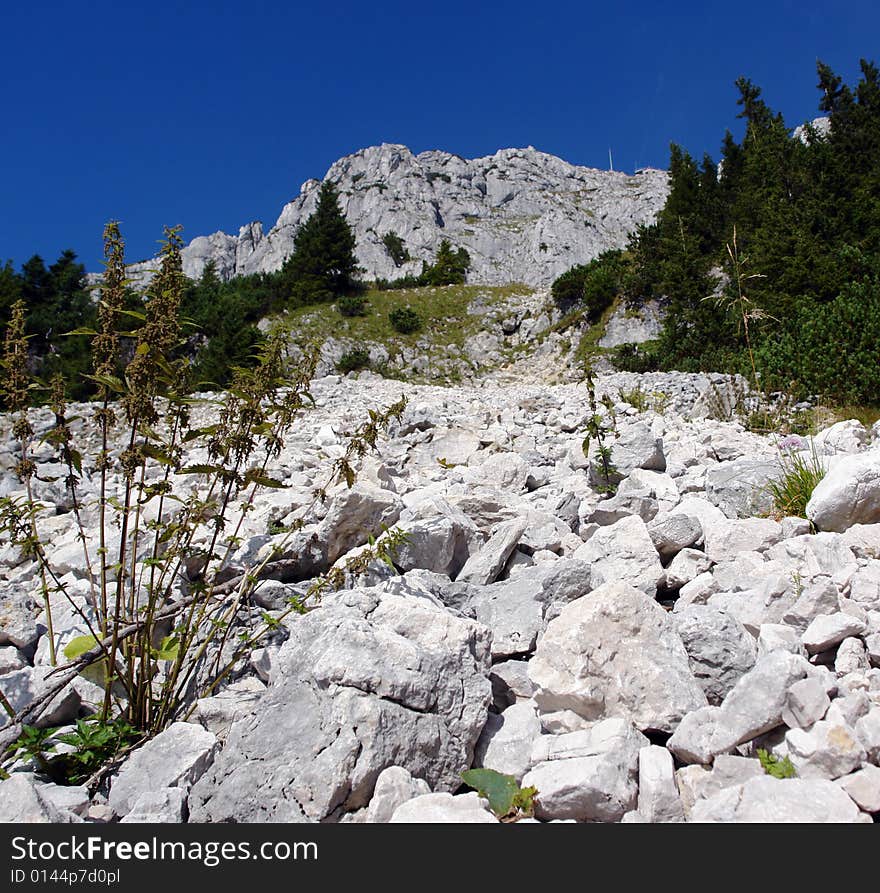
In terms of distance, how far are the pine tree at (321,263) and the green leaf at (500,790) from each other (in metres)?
38.7

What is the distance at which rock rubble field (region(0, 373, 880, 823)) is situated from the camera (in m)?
1.86

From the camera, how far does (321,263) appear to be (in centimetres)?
3975

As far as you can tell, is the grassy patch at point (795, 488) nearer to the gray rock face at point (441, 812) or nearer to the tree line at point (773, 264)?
the gray rock face at point (441, 812)

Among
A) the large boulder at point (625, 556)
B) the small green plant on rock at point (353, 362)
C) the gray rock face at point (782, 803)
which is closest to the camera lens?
the gray rock face at point (782, 803)

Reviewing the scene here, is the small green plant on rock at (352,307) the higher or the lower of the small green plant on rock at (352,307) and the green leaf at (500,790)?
the higher

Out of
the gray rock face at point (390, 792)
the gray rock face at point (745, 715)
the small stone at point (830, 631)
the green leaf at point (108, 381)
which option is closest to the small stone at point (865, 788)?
the gray rock face at point (745, 715)

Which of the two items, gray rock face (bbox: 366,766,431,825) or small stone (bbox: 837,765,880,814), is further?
gray rock face (bbox: 366,766,431,825)

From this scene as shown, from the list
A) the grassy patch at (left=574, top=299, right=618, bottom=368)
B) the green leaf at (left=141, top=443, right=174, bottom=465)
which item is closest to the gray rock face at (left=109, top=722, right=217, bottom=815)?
the green leaf at (left=141, top=443, right=174, bottom=465)

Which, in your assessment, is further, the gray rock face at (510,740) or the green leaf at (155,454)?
the green leaf at (155,454)

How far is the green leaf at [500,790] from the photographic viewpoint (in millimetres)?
1942

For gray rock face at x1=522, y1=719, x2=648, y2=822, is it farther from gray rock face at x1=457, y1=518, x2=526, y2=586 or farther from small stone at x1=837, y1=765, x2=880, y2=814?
gray rock face at x1=457, y1=518, x2=526, y2=586

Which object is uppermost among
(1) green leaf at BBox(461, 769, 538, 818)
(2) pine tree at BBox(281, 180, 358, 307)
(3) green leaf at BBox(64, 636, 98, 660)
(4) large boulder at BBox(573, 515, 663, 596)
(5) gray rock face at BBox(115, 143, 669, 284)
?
(5) gray rock face at BBox(115, 143, 669, 284)
